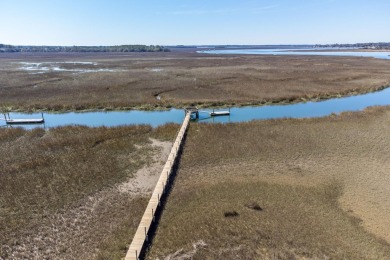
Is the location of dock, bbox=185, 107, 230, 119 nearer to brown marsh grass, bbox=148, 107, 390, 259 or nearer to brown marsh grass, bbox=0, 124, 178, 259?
brown marsh grass, bbox=148, 107, 390, 259

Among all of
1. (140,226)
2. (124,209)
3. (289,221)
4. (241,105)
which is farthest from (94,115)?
(289,221)

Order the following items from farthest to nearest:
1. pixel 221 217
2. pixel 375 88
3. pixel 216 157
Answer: pixel 375 88, pixel 216 157, pixel 221 217

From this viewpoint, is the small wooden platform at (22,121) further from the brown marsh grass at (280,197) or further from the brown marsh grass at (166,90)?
the brown marsh grass at (280,197)

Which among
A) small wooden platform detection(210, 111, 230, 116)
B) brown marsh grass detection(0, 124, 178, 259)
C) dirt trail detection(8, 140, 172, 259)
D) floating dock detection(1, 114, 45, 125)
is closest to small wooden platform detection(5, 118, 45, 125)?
floating dock detection(1, 114, 45, 125)

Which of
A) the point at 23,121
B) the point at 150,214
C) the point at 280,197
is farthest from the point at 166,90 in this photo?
the point at 150,214

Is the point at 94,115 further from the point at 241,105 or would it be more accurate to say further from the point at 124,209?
the point at 124,209

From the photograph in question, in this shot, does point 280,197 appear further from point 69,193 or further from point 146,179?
point 69,193
